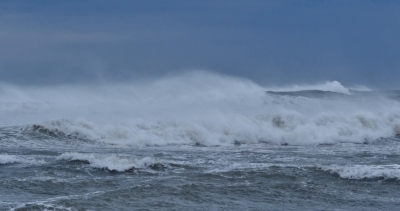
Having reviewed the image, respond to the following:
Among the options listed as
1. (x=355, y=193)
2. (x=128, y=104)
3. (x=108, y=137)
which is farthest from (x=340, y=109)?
(x=355, y=193)

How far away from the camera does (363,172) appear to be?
56.7ft

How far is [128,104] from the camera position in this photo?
36.4 meters

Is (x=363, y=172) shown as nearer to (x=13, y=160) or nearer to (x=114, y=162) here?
(x=114, y=162)

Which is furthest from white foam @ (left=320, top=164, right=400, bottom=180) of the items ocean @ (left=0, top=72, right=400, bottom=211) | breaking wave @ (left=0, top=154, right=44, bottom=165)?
breaking wave @ (left=0, top=154, right=44, bottom=165)

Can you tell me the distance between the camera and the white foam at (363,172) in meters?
17.0

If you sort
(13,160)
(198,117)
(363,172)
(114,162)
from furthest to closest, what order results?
(198,117) → (13,160) → (114,162) → (363,172)

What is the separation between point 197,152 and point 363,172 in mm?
6878

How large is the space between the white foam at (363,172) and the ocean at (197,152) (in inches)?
1.2

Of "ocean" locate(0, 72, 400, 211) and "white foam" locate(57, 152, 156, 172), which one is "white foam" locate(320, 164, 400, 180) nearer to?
"ocean" locate(0, 72, 400, 211)

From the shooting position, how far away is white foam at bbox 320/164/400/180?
55.9 feet

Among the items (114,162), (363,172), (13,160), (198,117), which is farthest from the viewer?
(198,117)

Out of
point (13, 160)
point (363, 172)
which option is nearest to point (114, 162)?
point (13, 160)

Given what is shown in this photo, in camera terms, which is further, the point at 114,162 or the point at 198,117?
the point at 198,117

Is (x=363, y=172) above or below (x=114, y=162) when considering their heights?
below
